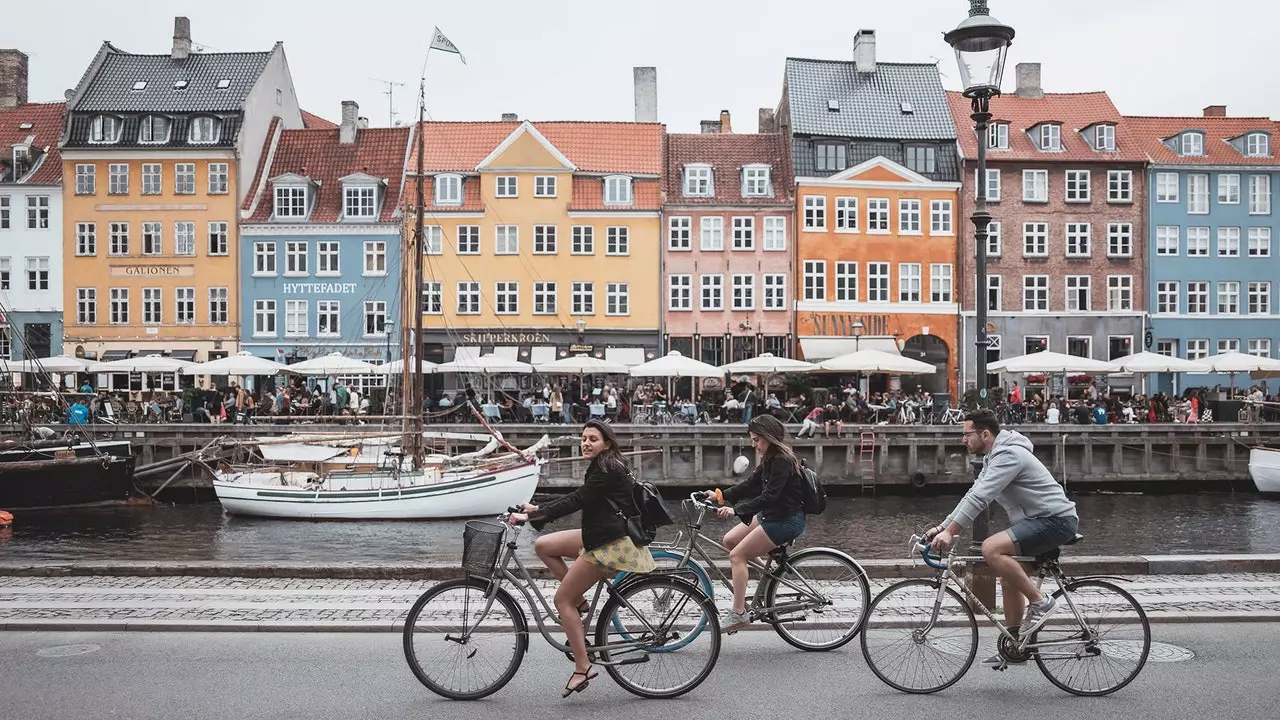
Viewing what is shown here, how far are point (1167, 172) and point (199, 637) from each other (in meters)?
47.6

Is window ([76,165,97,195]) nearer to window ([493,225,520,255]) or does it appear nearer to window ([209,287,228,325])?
window ([209,287,228,325])

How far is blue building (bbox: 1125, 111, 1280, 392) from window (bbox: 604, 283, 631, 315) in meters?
20.9

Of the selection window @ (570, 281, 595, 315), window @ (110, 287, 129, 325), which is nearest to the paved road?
window @ (570, 281, 595, 315)

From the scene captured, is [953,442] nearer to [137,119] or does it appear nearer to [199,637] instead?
[199,637]

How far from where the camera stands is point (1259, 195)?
49219mm

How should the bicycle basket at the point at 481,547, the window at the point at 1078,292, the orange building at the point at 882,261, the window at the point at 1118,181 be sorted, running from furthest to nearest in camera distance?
the window at the point at 1118,181 < the window at the point at 1078,292 < the orange building at the point at 882,261 < the bicycle basket at the point at 481,547

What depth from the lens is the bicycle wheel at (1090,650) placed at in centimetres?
742

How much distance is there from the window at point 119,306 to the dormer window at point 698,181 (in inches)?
893

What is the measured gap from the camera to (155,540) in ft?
75.3

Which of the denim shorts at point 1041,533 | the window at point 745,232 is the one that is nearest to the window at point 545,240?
the window at point 745,232

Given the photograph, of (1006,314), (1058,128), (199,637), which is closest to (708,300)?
(1006,314)

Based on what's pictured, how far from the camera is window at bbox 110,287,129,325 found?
47.7 meters

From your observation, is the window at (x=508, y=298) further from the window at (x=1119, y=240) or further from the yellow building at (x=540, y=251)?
the window at (x=1119, y=240)

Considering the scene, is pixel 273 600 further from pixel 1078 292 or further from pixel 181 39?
pixel 181 39
